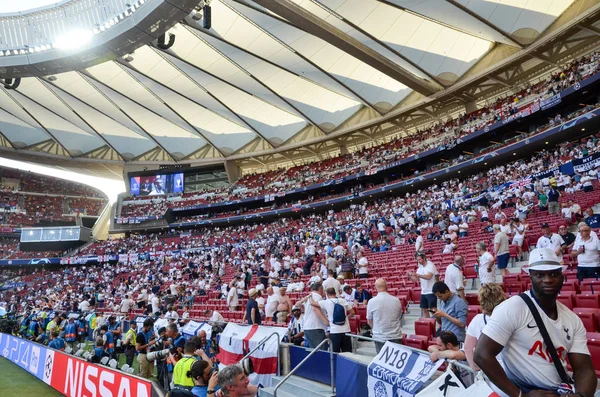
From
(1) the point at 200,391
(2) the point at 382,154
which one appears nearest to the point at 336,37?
(2) the point at 382,154

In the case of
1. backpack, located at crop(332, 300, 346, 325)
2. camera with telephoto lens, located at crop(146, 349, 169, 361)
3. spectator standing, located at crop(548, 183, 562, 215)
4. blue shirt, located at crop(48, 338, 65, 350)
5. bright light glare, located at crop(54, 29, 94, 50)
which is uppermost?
bright light glare, located at crop(54, 29, 94, 50)

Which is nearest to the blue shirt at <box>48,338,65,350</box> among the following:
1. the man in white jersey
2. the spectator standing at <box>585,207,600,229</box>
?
the man in white jersey

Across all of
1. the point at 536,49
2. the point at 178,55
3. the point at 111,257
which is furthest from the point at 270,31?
the point at 111,257

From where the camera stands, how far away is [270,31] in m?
29.3

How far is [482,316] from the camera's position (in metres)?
3.36

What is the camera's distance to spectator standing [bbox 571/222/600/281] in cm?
722

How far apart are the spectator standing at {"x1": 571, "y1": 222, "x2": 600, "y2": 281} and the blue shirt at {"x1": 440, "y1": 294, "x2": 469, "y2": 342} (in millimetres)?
3407

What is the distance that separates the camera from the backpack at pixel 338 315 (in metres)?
6.83

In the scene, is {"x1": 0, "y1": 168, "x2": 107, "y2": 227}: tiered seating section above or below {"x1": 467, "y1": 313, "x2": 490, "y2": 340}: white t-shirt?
above

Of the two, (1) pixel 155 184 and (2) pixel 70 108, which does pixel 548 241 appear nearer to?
(2) pixel 70 108

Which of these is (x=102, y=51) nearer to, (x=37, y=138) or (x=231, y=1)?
(x=231, y=1)

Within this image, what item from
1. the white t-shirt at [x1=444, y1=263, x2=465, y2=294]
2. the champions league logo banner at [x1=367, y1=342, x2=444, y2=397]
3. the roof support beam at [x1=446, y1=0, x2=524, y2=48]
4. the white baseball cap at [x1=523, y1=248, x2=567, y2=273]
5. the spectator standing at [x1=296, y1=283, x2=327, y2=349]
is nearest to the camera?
the white baseball cap at [x1=523, y1=248, x2=567, y2=273]

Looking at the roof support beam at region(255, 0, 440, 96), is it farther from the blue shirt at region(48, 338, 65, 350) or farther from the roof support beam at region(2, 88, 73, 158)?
the roof support beam at region(2, 88, 73, 158)

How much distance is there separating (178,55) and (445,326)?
3204cm
